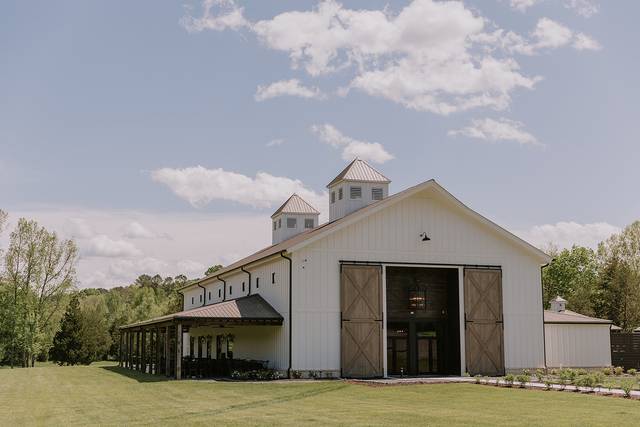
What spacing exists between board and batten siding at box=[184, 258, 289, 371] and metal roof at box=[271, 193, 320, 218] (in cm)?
767

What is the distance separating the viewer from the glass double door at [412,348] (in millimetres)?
31125

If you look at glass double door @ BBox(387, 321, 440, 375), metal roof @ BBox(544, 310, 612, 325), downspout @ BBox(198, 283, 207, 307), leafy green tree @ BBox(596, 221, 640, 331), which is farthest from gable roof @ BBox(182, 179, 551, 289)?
leafy green tree @ BBox(596, 221, 640, 331)

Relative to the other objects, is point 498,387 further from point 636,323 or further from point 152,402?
point 636,323

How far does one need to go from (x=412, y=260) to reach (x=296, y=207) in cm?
1643

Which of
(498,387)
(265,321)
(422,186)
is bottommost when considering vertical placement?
(498,387)

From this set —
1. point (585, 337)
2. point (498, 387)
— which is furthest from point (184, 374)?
point (585, 337)

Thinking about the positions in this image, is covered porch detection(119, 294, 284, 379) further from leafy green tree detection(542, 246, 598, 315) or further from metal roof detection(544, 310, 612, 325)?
leafy green tree detection(542, 246, 598, 315)

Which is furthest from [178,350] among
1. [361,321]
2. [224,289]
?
[224,289]

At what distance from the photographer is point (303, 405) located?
18.8m

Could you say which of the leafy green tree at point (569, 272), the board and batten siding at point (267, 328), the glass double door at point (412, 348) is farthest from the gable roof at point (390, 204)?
the leafy green tree at point (569, 272)

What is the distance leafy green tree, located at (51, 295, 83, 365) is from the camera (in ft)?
181

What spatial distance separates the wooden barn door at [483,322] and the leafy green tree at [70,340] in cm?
3427

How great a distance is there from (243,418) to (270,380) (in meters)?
11.9

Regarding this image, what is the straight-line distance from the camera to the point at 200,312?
29141 mm
